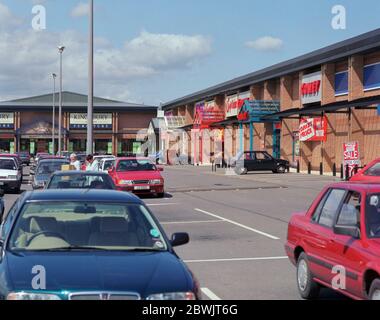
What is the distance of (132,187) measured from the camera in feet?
80.2

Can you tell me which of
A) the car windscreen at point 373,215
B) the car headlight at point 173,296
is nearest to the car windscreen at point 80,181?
the car windscreen at point 373,215

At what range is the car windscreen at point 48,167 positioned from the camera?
24978mm

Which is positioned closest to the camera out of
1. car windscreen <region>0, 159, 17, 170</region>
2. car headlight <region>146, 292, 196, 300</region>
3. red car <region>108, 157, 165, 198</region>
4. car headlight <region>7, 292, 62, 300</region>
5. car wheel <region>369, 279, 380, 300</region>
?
car headlight <region>7, 292, 62, 300</region>

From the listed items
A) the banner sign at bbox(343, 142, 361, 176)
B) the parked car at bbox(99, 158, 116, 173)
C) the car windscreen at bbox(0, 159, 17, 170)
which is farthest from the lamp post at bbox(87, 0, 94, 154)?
the banner sign at bbox(343, 142, 361, 176)

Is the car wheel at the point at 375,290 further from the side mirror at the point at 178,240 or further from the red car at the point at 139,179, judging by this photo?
the red car at the point at 139,179

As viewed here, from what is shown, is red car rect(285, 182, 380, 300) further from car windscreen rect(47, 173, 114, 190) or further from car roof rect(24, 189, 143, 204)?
car windscreen rect(47, 173, 114, 190)

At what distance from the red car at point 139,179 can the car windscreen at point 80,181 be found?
30.0 feet

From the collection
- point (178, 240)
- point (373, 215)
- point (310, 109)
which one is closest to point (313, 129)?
point (310, 109)

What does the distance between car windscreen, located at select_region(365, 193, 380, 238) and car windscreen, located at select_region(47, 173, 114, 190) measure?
820cm

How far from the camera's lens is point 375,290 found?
6246 millimetres

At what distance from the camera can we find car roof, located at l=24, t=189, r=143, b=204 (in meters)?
6.98

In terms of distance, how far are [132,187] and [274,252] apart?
13070 millimetres

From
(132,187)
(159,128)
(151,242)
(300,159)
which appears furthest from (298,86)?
(151,242)
